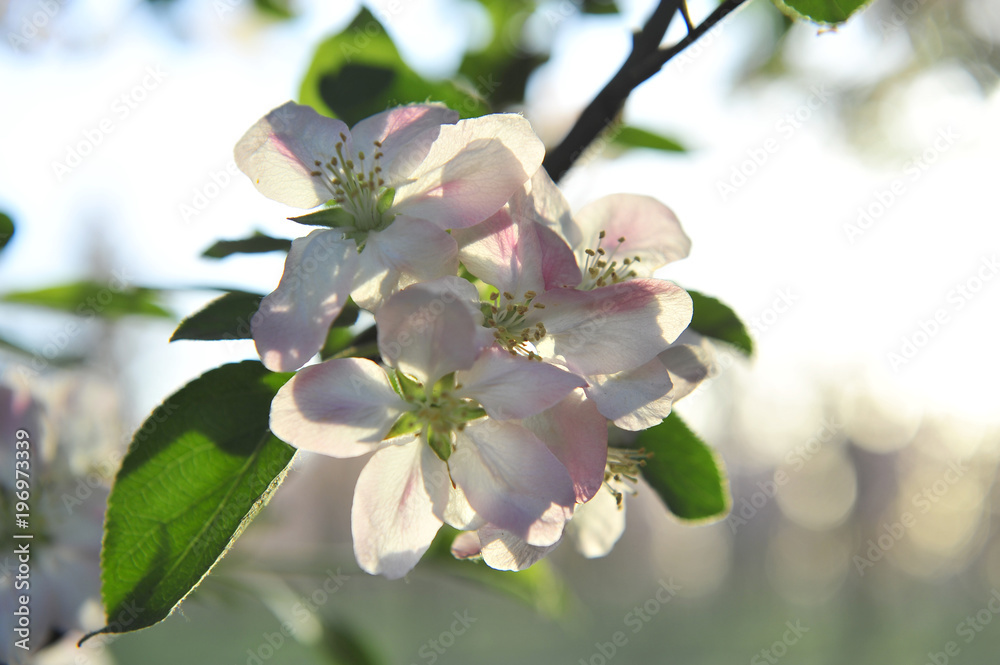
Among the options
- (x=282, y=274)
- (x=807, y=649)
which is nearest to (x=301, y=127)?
(x=282, y=274)

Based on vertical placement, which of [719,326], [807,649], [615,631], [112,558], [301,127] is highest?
[301,127]

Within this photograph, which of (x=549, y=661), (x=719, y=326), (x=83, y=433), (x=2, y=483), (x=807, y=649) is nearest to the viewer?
(x=719, y=326)

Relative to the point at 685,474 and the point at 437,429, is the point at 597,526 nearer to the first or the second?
the point at 685,474

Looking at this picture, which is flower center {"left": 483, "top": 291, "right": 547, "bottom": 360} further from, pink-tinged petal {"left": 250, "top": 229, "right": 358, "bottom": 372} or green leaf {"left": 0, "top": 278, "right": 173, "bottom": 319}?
green leaf {"left": 0, "top": 278, "right": 173, "bottom": 319}

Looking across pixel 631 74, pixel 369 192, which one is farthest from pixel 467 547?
pixel 631 74

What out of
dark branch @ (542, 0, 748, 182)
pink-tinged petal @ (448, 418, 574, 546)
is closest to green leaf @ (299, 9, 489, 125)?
dark branch @ (542, 0, 748, 182)

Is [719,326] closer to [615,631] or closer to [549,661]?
[549,661]

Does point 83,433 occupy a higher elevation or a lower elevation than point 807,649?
higher
